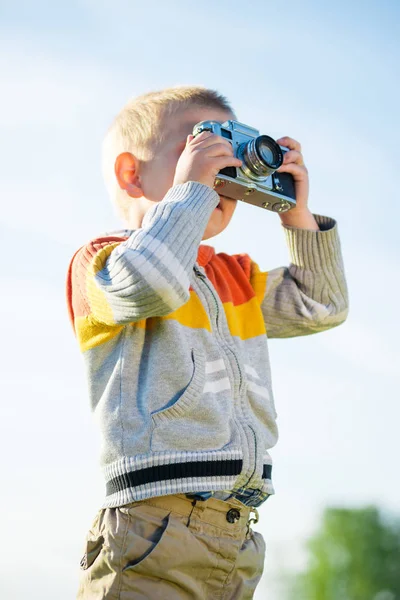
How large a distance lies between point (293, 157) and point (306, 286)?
0.42 metres

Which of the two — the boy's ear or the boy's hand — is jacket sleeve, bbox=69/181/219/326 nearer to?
the boy's ear

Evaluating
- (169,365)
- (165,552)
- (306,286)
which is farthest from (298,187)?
(165,552)

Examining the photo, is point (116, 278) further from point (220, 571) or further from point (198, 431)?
point (220, 571)

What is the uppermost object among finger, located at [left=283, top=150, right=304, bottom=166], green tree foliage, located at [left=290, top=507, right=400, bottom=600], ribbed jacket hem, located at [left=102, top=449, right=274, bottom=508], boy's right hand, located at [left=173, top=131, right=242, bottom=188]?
finger, located at [left=283, top=150, right=304, bottom=166]

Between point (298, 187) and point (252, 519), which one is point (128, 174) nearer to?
point (298, 187)

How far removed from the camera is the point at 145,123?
2.57 metres

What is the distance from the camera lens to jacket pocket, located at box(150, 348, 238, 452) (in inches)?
76.4

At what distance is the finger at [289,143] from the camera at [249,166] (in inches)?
5.7

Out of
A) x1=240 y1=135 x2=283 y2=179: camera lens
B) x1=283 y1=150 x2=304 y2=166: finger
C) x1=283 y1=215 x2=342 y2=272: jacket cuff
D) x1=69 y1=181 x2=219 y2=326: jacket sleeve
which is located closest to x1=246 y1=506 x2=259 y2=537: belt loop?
x1=69 y1=181 x2=219 y2=326: jacket sleeve

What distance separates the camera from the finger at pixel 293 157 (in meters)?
2.53

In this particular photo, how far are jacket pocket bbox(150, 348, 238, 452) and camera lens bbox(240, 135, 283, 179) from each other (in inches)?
23.8

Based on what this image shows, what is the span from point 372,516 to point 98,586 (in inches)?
462

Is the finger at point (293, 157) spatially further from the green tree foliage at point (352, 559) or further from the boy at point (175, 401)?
the green tree foliage at point (352, 559)

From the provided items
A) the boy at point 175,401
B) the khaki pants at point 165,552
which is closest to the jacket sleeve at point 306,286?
the boy at point 175,401
